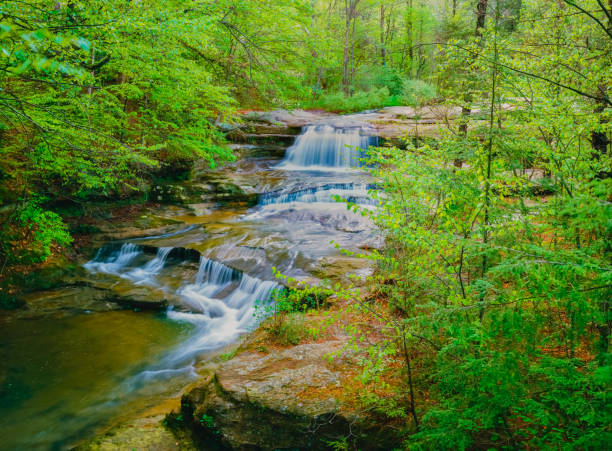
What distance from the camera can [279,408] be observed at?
3631 mm

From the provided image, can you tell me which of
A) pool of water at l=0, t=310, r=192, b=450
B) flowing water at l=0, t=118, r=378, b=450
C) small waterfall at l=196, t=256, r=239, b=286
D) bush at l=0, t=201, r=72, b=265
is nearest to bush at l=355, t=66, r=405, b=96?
flowing water at l=0, t=118, r=378, b=450

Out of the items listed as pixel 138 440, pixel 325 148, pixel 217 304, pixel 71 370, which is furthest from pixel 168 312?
pixel 325 148

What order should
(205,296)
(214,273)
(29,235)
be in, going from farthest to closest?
(214,273) → (29,235) → (205,296)

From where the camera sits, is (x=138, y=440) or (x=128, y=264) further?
(x=128, y=264)

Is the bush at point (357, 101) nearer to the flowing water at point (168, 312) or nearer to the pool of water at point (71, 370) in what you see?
the flowing water at point (168, 312)

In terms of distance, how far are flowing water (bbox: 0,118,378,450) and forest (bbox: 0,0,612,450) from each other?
20 cm

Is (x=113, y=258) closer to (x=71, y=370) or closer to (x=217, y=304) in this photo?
(x=217, y=304)

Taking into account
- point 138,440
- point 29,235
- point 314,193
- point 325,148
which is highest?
point 325,148

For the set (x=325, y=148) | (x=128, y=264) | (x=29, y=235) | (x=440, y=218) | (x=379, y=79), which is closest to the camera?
(x=440, y=218)

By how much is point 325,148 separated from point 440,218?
15.6 meters

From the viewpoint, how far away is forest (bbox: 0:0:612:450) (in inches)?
86.4

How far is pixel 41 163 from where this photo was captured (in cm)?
753

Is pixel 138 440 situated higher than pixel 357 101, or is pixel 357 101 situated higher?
pixel 357 101

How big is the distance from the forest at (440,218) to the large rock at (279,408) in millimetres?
74
